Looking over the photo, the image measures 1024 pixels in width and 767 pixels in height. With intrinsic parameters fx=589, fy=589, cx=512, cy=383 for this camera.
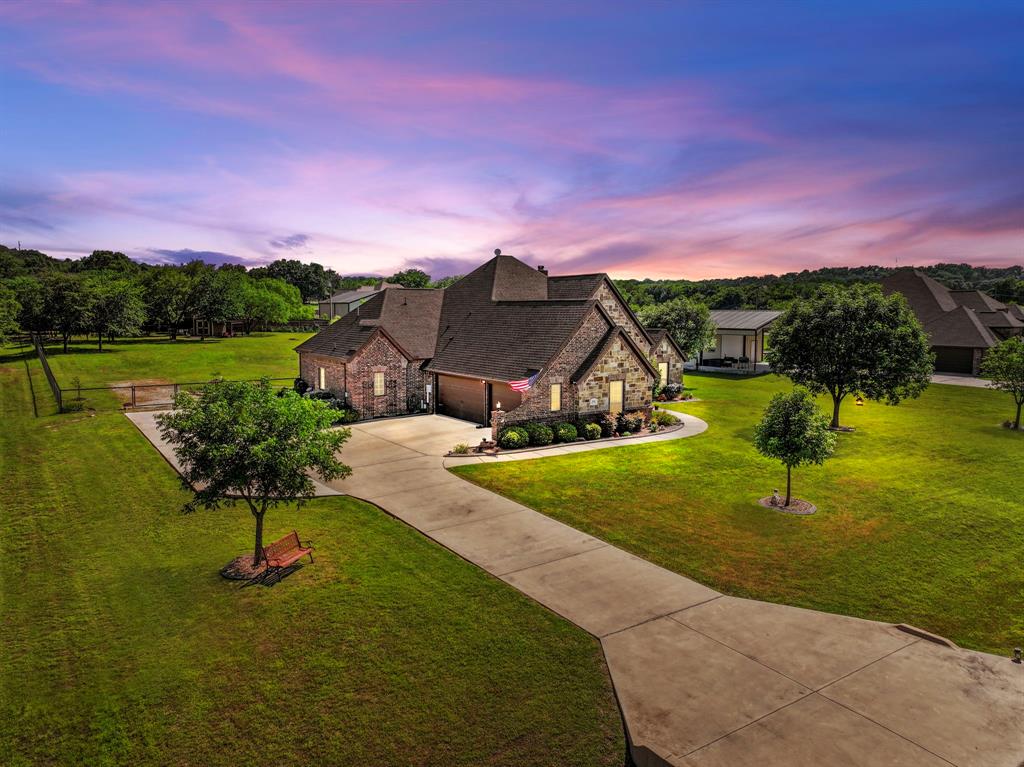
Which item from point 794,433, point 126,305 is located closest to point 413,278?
point 126,305

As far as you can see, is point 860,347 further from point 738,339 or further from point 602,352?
point 738,339

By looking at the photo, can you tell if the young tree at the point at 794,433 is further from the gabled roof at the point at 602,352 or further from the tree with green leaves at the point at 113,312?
the tree with green leaves at the point at 113,312

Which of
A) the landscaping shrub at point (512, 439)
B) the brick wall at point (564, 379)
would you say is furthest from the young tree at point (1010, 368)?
the landscaping shrub at point (512, 439)

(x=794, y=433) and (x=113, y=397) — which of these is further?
(x=113, y=397)

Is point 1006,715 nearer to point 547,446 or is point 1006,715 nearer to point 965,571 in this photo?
point 965,571

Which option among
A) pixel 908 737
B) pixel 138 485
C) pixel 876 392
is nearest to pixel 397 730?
pixel 908 737

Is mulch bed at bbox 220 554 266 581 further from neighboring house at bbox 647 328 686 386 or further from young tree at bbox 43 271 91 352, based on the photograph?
young tree at bbox 43 271 91 352

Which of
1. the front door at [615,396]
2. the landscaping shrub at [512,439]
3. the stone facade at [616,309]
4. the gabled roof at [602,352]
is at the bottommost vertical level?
the landscaping shrub at [512,439]
